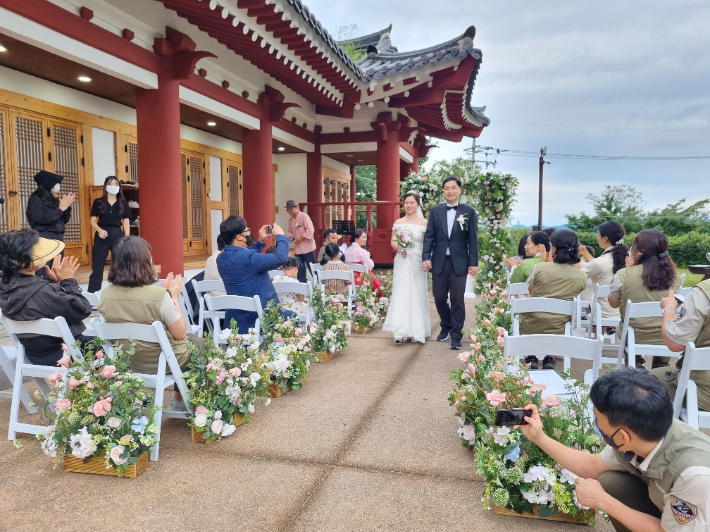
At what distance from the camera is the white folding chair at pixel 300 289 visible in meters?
4.54

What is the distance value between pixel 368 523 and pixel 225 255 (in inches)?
95.9

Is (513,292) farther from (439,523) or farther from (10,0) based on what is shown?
(10,0)

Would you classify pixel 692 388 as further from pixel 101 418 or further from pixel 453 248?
pixel 453 248

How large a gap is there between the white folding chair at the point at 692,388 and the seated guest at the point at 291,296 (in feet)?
10.2

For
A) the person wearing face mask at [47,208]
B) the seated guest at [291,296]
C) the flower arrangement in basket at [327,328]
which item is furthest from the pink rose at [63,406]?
the person wearing face mask at [47,208]

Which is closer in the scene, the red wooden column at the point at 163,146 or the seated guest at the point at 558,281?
the seated guest at the point at 558,281

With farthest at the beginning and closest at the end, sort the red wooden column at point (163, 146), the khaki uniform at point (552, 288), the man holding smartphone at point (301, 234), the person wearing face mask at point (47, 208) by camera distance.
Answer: the man holding smartphone at point (301, 234) → the red wooden column at point (163, 146) → the person wearing face mask at point (47, 208) → the khaki uniform at point (552, 288)

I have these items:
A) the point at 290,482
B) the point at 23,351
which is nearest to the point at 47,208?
the point at 23,351

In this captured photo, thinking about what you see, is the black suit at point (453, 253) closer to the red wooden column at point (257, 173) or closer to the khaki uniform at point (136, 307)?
the khaki uniform at point (136, 307)

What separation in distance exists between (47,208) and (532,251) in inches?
193

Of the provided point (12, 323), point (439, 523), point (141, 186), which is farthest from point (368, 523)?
point (141, 186)

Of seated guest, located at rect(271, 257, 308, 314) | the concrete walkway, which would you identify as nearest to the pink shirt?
seated guest, located at rect(271, 257, 308, 314)

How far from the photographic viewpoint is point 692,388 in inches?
85.7

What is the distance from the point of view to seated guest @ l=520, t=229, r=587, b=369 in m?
3.82
